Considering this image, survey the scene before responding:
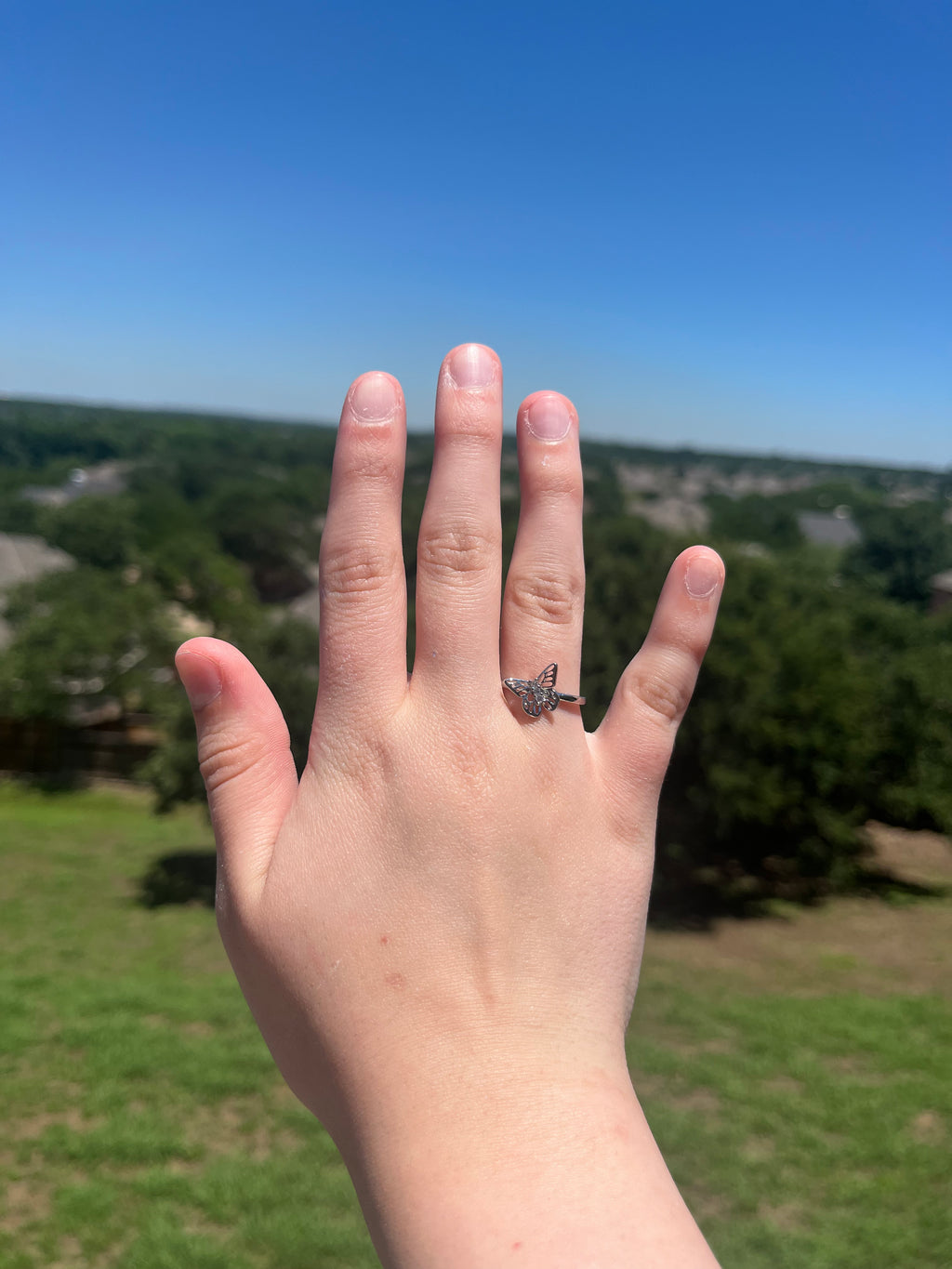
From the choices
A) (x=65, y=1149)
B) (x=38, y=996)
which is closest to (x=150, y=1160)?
(x=65, y=1149)

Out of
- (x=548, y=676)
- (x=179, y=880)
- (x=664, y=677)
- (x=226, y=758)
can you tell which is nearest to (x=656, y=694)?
(x=664, y=677)

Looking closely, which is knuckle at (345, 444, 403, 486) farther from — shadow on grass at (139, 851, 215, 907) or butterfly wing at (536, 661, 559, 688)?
shadow on grass at (139, 851, 215, 907)

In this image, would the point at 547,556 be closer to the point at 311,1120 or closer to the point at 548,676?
the point at 548,676

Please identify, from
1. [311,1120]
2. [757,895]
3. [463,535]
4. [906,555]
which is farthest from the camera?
[906,555]

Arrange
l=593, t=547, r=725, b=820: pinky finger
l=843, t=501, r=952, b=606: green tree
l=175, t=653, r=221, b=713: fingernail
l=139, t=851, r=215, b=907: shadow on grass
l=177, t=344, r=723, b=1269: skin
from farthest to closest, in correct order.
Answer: l=843, t=501, r=952, b=606: green tree < l=139, t=851, r=215, b=907: shadow on grass < l=593, t=547, r=725, b=820: pinky finger < l=175, t=653, r=221, b=713: fingernail < l=177, t=344, r=723, b=1269: skin

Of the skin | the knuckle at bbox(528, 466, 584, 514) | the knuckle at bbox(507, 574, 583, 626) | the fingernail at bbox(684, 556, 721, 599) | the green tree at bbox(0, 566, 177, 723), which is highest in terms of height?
the knuckle at bbox(528, 466, 584, 514)

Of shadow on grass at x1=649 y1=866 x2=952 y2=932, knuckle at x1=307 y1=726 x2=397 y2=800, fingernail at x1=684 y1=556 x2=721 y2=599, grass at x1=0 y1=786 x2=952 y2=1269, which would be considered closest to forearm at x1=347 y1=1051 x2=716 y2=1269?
knuckle at x1=307 y1=726 x2=397 y2=800
